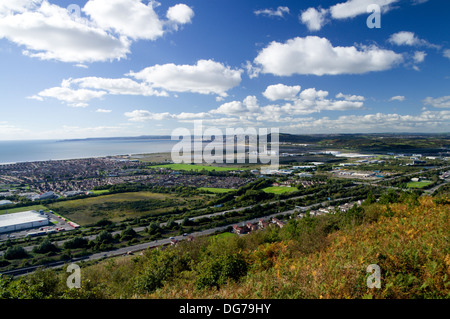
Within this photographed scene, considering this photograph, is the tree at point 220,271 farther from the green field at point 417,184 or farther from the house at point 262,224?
the green field at point 417,184

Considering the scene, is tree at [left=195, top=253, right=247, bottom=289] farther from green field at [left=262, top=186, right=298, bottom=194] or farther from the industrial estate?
green field at [left=262, top=186, right=298, bottom=194]

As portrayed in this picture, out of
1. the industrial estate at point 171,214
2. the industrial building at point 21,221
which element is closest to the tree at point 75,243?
the industrial estate at point 171,214

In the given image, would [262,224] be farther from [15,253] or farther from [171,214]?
[15,253]

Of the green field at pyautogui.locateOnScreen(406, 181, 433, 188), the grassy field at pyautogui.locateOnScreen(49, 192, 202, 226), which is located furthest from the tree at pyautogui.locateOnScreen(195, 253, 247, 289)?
the green field at pyautogui.locateOnScreen(406, 181, 433, 188)

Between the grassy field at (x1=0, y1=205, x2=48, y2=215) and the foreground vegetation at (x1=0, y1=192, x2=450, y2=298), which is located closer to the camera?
the foreground vegetation at (x1=0, y1=192, x2=450, y2=298)

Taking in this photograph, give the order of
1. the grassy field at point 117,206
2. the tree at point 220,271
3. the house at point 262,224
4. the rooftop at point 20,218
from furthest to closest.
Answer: the grassy field at point 117,206
the rooftop at point 20,218
the house at point 262,224
the tree at point 220,271

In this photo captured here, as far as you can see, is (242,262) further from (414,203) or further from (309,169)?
(309,169)

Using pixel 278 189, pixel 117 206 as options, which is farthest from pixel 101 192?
pixel 278 189
